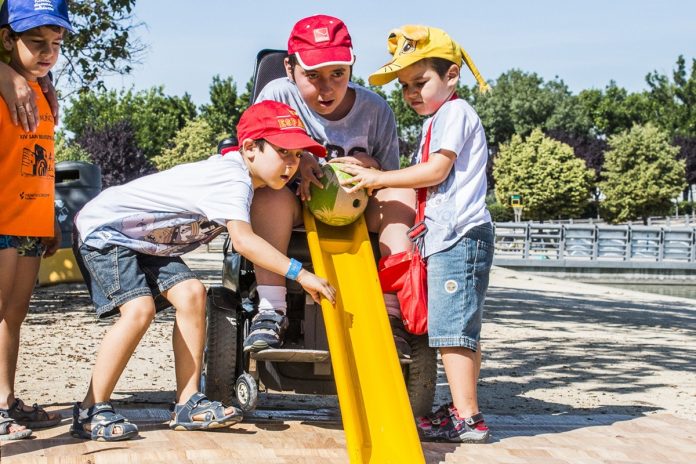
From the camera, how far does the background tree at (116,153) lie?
2223 inches

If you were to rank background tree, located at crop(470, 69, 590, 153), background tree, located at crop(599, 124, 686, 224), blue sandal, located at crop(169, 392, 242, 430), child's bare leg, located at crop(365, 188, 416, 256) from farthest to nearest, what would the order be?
background tree, located at crop(470, 69, 590, 153) → background tree, located at crop(599, 124, 686, 224) → child's bare leg, located at crop(365, 188, 416, 256) → blue sandal, located at crop(169, 392, 242, 430)

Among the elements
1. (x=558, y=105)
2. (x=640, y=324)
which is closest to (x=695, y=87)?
(x=558, y=105)

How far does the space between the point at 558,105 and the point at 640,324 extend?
7207 cm

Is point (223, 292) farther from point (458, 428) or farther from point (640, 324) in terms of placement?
point (640, 324)

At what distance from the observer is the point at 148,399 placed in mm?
5316

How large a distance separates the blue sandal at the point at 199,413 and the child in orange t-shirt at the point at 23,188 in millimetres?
558

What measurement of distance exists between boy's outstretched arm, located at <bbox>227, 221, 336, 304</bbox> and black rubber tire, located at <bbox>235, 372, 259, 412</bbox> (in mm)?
452

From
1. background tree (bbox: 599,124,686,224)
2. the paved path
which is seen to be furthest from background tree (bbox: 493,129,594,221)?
the paved path

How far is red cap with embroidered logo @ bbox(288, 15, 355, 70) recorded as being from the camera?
450 cm

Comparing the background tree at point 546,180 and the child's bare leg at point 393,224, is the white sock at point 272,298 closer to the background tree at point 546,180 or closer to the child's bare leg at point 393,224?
the child's bare leg at point 393,224

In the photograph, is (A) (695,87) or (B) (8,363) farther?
Answer: (A) (695,87)

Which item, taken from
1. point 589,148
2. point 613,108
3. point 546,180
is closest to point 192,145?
point 546,180

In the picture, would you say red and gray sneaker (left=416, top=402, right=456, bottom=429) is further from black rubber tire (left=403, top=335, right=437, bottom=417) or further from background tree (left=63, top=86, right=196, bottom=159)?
background tree (left=63, top=86, right=196, bottom=159)

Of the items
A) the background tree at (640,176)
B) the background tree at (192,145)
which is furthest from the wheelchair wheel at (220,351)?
the background tree at (640,176)
